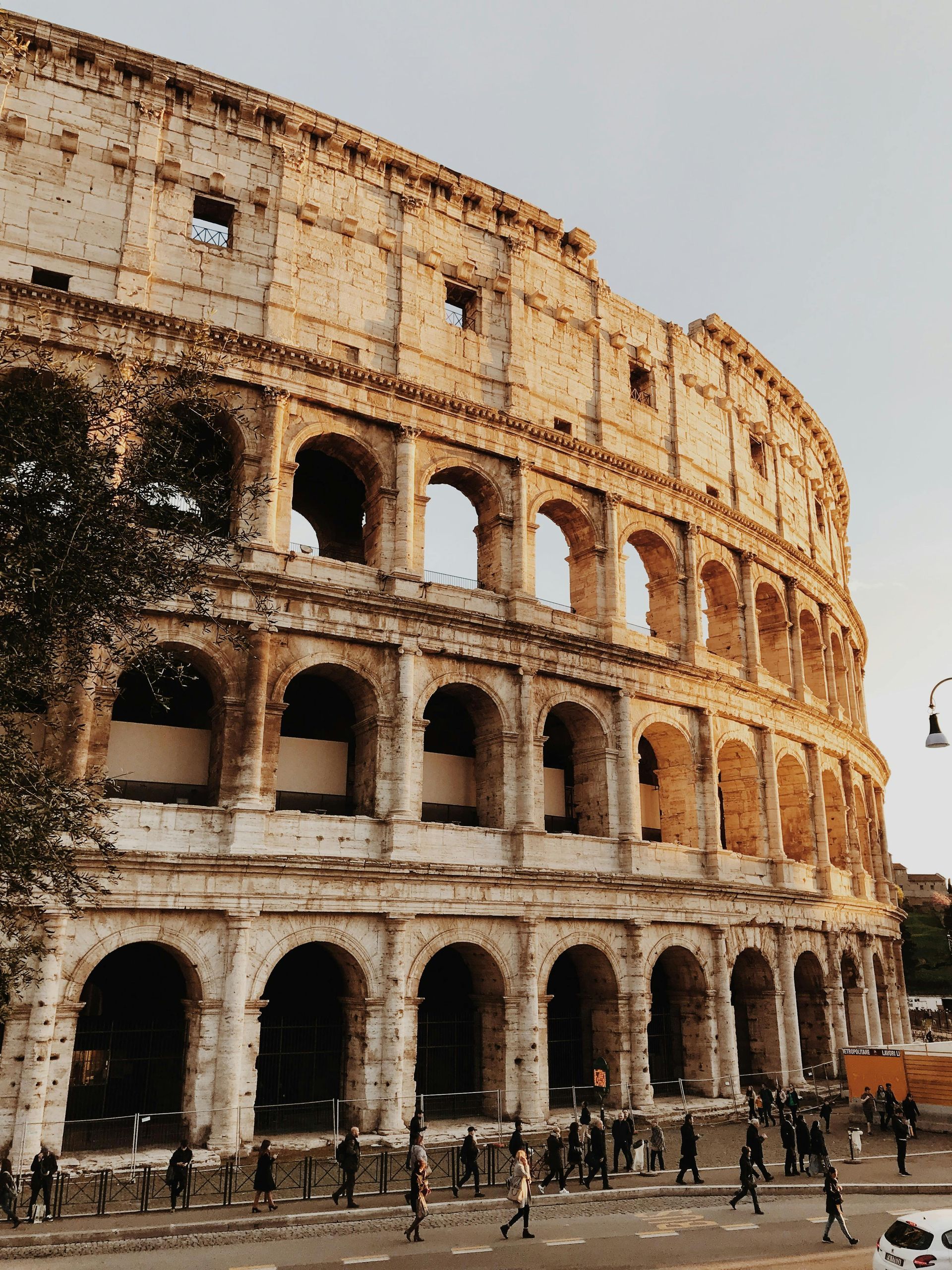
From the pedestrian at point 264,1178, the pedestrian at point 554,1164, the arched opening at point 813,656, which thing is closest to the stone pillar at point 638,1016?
the pedestrian at point 554,1164

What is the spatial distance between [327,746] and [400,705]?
210 centimetres

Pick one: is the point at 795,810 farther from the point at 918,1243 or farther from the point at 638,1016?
the point at 918,1243

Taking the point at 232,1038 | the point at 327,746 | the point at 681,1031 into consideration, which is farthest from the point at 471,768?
the point at 681,1031

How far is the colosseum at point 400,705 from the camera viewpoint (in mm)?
17578

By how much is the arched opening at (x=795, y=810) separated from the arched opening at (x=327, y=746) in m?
13.7

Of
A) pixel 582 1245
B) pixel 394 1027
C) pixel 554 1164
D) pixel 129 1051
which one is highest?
pixel 394 1027

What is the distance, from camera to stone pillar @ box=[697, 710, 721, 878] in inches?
941

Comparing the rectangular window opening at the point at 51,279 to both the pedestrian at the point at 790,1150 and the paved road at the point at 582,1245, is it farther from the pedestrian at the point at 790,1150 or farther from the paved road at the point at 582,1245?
the pedestrian at the point at 790,1150

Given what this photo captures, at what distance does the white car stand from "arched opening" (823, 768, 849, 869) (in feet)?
68.0

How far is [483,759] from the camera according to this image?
848 inches

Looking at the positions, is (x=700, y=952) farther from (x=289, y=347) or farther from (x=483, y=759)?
(x=289, y=347)

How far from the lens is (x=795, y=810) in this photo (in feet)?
95.1

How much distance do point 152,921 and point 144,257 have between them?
42.0 ft

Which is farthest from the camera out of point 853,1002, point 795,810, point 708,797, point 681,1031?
point 853,1002
